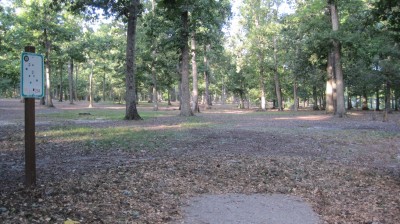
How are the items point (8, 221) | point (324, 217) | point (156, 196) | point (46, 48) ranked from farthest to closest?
1. point (46, 48)
2. point (156, 196)
3. point (324, 217)
4. point (8, 221)

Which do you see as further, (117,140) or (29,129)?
(117,140)

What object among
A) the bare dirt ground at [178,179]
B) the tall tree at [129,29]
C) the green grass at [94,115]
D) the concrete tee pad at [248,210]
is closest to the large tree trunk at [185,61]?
the green grass at [94,115]

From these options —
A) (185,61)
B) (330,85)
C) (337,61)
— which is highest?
(337,61)

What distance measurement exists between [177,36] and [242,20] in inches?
1115

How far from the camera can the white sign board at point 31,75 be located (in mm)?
5223

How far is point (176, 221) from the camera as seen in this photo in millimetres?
5082

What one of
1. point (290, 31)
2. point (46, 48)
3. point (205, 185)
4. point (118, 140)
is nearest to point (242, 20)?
point (290, 31)

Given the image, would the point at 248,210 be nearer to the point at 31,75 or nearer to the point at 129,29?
the point at 31,75

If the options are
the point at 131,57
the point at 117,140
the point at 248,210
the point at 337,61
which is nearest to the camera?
the point at 248,210

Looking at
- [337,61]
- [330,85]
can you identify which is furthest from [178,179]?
[330,85]

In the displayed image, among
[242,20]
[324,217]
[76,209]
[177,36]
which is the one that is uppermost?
[242,20]

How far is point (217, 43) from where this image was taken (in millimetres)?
28672

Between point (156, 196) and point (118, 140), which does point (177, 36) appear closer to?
point (118, 140)

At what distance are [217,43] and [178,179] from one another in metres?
22.8
